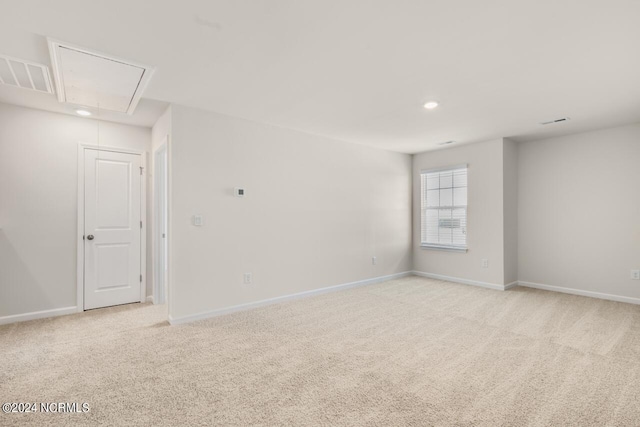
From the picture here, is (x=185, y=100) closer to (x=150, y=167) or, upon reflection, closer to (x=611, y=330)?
(x=150, y=167)

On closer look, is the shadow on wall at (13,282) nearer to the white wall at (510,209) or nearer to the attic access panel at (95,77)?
the attic access panel at (95,77)

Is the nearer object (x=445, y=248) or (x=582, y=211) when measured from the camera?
(x=582, y=211)

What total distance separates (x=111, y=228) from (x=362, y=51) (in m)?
3.84

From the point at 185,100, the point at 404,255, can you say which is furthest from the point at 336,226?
the point at 185,100

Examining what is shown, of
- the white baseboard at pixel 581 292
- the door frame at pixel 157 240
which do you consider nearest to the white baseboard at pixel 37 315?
the door frame at pixel 157 240

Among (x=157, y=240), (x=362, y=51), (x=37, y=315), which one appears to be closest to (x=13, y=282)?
(x=37, y=315)

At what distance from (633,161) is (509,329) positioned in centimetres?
308

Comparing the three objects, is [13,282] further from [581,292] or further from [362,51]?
[581,292]

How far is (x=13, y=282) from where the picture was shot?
3408 mm

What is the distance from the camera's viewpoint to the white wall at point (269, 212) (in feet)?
11.3

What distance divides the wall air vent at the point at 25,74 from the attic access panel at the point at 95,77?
97mm

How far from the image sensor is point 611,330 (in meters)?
3.18

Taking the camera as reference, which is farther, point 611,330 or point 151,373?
point 611,330

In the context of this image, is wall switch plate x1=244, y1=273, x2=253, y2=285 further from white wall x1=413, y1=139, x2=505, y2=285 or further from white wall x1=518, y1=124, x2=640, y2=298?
white wall x1=518, y1=124, x2=640, y2=298
